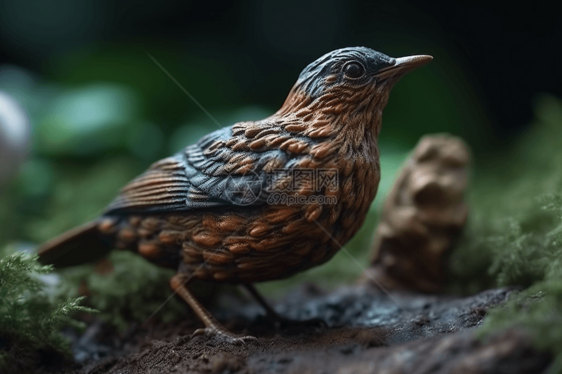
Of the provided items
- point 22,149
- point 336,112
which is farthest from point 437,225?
point 22,149

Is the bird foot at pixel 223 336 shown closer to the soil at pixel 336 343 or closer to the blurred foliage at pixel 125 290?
the soil at pixel 336 343

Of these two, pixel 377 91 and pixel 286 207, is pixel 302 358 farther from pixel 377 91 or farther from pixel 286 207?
pixel 377 91

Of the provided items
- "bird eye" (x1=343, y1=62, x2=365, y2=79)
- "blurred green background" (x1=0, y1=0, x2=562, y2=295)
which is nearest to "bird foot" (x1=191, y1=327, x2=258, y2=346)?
"bird eye" (x1=343, y1=62, x2=365, y2=79)

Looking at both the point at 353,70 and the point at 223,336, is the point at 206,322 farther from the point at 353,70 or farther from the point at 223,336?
the point at 353,70

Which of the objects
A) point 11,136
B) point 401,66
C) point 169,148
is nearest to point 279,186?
point 401,66

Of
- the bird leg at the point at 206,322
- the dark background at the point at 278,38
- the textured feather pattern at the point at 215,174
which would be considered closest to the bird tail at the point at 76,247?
the textured feather pattern at the point at 215,174

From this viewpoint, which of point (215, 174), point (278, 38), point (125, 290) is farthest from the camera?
point (278, 38)
